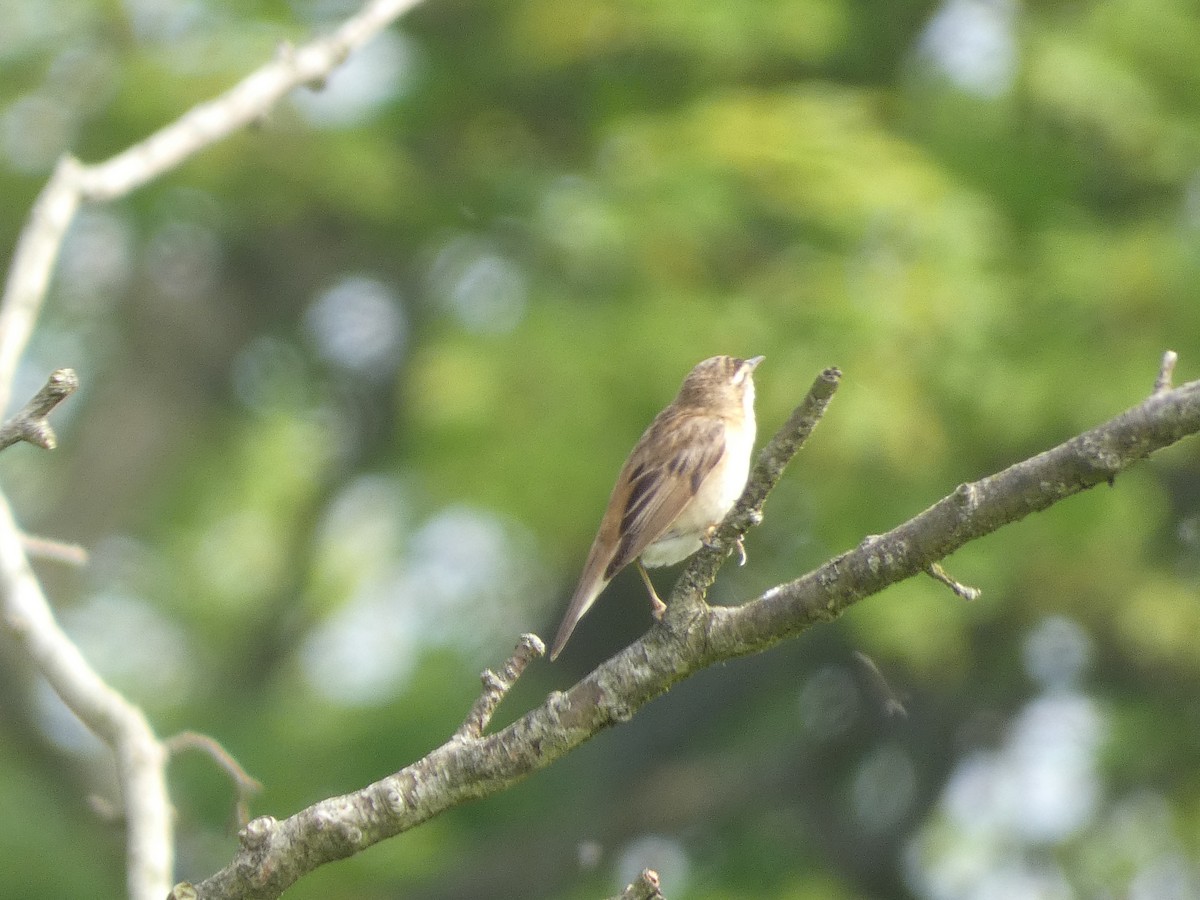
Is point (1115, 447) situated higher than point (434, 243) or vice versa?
point (434, 243)

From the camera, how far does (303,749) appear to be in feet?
37.3

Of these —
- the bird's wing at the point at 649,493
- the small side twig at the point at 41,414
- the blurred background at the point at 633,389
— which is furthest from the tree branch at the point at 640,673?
the blurred background at the point at 633,389

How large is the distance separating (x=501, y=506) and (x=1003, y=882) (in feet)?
22.2

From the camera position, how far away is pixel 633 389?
359 inches

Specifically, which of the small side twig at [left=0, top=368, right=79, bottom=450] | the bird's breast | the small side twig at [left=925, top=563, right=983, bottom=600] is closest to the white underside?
the bird's breast

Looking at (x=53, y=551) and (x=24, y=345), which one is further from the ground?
(x=24, y=345)

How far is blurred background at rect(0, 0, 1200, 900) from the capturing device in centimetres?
908

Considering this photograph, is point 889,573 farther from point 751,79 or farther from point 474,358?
point 751,79

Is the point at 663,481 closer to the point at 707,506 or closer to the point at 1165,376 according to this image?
the point at 707,506

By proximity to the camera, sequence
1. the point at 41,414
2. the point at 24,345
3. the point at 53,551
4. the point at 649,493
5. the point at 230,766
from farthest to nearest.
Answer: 1. the point at 649,493
2. the point at 53,551
3. the point at 24,345
4. the point at 230,766
5. the point at 41,414

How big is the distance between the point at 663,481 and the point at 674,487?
48 mm

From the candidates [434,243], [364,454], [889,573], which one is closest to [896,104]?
[434,243]

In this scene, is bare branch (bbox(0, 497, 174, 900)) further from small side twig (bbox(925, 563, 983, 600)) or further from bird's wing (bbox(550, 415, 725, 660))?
small side twig (bbox(925, 563, 983, 600))

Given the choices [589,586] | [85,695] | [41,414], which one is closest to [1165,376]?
[41,414]
